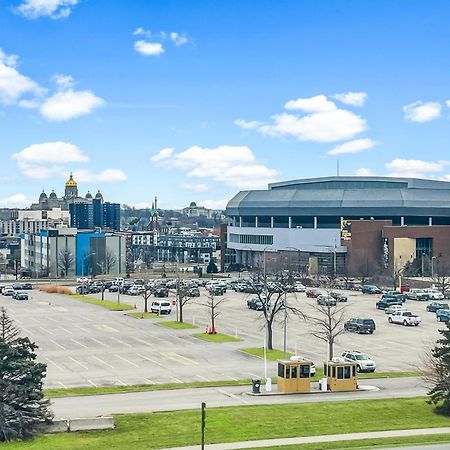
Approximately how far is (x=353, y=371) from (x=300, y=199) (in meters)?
113

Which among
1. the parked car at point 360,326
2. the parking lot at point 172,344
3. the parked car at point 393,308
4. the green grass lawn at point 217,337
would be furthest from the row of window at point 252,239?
the green grass lawn at point 217,337

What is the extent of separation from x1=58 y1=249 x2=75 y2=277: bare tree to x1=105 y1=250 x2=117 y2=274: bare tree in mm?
6555

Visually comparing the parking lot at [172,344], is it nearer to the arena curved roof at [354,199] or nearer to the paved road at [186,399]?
the paved road at [186,399]

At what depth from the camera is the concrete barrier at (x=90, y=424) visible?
1403 inches

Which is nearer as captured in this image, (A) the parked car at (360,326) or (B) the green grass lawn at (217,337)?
(B) the green grass lawn at (217,337)

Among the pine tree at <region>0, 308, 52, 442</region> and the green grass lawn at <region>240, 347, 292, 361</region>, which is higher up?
the pine tree at <region>0, 308, 52, 442</region>

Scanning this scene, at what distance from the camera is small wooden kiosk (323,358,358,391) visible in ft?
147

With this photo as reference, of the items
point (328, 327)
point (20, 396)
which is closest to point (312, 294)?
point (328, 327)

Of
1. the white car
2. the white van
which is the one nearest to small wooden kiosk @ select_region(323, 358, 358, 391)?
the white car

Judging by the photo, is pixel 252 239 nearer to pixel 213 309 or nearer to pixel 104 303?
pixel 104 303

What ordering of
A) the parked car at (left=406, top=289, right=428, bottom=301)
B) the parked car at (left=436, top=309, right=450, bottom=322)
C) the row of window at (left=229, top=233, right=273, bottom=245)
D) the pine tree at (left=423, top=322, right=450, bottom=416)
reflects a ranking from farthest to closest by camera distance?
the row of window at (left=229, top=233, right=273, bottom=245) < the parked car at (left=406, top=289, right=428, bottom=301) < the parked car at (left=436, top=309, right=450, bottom=322) < the pine tree at (left=423, top=322, right=450, bottom=416)

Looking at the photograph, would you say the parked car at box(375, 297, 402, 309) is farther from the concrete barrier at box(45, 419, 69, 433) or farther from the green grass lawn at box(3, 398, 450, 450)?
the concrete barrier at box(45, 419, 69, 433)

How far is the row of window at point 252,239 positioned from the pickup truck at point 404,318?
8515 cm

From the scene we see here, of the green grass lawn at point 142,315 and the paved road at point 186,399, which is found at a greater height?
the green grass lawn at point 142,315
